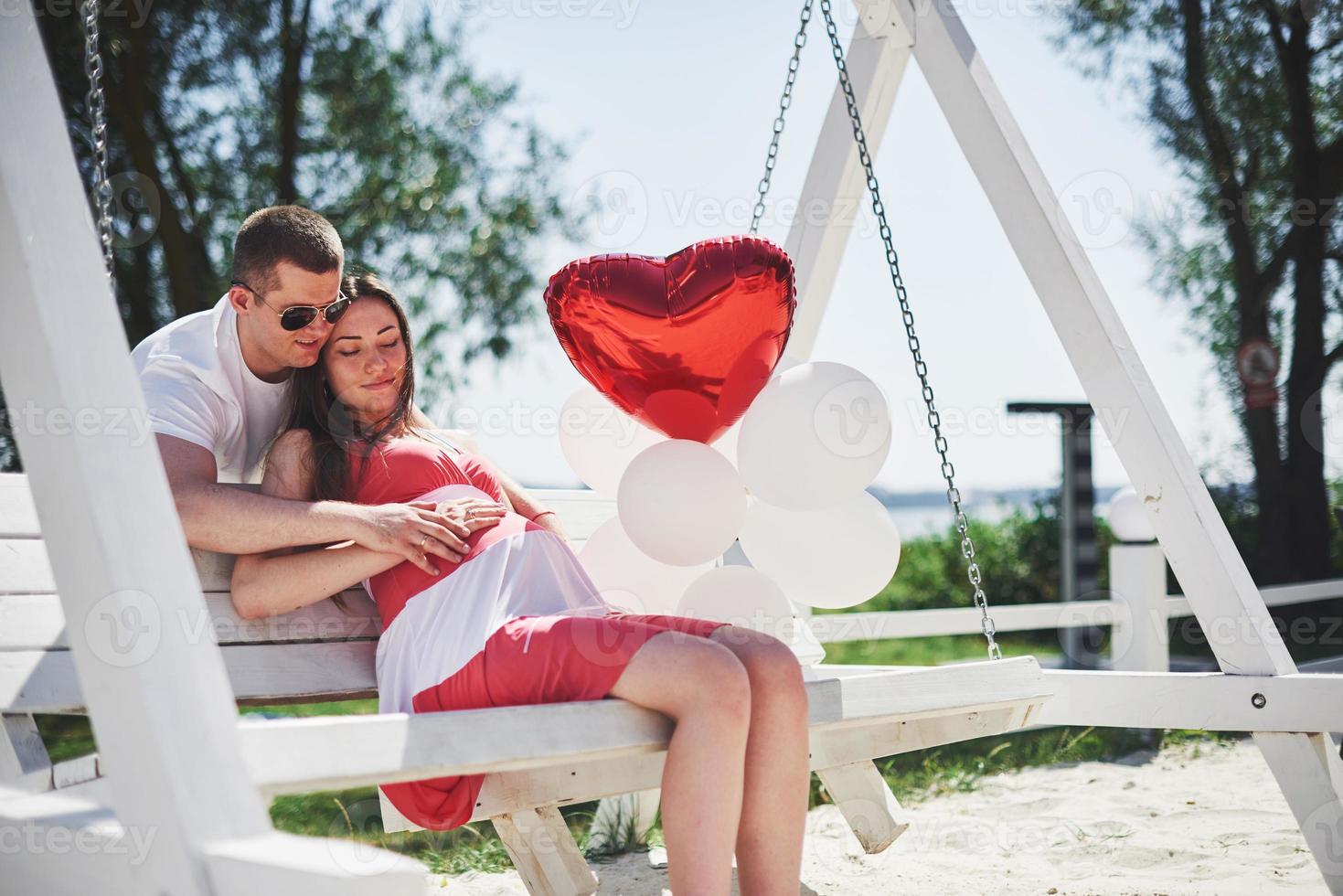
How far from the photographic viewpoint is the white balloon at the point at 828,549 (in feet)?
7.39

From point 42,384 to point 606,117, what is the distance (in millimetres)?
7071

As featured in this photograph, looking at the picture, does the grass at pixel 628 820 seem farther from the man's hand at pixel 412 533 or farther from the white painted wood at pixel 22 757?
the man's hand at pixel 412 533

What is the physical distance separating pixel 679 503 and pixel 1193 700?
1151 mm

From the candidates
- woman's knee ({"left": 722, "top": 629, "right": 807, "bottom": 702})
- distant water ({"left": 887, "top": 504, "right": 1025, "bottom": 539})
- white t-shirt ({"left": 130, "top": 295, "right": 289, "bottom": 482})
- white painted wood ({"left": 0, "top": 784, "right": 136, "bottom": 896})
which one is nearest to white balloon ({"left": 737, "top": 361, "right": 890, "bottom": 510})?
woman's knee ({"left": 722, "top": 629, "right": 807, "bottom": 702})

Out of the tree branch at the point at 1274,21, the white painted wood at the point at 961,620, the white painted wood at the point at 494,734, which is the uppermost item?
the tree branch at the point at 1274,21

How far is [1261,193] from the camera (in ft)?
25.4

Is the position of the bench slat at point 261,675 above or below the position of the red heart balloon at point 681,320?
below

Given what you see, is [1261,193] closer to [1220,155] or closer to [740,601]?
[1220,155]

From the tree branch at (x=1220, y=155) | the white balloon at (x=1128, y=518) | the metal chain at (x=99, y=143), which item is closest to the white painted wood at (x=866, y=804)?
the metal chain at (x=99, y=143)

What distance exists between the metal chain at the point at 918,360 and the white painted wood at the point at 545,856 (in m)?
0.95

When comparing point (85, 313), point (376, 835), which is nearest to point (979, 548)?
point (376, 835)

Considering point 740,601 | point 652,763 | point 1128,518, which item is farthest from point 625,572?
point 1128,518

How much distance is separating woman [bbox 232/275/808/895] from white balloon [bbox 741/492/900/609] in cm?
46

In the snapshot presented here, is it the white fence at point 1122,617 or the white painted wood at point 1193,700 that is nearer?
the white painted wood at point 1193,700
